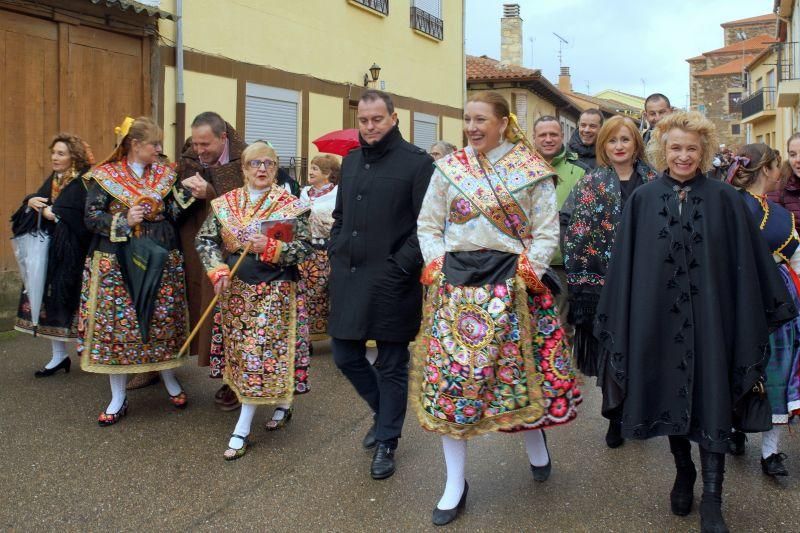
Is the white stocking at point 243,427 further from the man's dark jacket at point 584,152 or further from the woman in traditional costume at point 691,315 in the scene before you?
the man's dark jacket at point 584,152

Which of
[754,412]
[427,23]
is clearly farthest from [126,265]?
[427,23]

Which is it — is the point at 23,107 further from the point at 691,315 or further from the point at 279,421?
the point at 691,315

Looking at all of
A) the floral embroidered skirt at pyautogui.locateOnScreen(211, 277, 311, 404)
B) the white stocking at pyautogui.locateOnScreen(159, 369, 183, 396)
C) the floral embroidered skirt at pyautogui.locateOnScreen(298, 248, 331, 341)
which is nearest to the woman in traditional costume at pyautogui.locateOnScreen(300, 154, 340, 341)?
the floral embroidered skirt at pyautogui.locateOnScreen(298, 248, 331, 341)

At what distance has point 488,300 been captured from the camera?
10.9 feet

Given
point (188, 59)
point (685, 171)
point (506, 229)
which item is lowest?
point (506, 229)

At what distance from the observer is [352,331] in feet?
12.8

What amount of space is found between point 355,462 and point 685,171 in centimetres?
227

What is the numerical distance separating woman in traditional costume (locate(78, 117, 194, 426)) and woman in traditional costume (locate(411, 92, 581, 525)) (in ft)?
6.55

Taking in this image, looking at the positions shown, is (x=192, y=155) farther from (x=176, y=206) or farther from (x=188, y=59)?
(x=188, y=59)

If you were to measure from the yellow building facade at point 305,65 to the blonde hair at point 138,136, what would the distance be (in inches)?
187

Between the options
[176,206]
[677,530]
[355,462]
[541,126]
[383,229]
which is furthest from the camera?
[541,126]

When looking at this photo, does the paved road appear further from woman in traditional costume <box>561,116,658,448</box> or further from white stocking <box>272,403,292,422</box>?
woman in traditional costume <box>561,116,658,448</box>

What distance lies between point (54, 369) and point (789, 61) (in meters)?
29.0

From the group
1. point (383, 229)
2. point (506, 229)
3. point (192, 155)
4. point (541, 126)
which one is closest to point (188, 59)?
point (192, 155)
